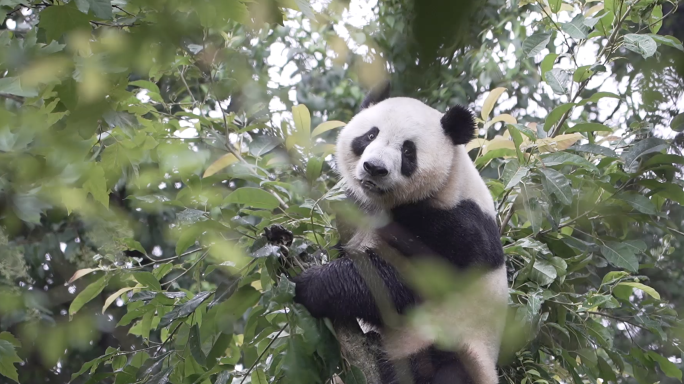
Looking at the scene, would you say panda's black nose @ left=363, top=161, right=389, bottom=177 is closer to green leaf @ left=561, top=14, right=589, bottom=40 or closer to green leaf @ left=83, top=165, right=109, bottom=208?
green leaf @ left=561, top=14, right=589, bottom=40

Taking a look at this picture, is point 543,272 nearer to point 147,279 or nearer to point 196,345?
point 196,345

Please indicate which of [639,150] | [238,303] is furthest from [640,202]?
[238,303]

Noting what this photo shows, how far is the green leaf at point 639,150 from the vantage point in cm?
283

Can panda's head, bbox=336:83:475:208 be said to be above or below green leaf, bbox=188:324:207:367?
above

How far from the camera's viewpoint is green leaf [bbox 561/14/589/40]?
9.25 feet

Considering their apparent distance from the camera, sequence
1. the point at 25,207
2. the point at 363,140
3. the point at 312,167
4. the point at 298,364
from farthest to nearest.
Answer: the point at 363,140 → the point at 312,167 → the point at 298,364 → the point at 25,207

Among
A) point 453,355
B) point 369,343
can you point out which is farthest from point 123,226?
point 453,355

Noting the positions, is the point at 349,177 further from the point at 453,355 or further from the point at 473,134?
the point at 453,355

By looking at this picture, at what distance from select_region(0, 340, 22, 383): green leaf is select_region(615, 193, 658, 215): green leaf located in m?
2.53

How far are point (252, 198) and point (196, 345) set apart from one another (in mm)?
600

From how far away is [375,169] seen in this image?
9.58 ft

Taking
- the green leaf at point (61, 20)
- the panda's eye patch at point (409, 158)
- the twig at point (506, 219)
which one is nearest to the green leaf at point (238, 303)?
the panda's eye patch at point (409, 158)

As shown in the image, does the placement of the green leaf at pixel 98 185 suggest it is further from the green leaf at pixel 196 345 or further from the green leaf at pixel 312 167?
the green leaf at pixel 312 167

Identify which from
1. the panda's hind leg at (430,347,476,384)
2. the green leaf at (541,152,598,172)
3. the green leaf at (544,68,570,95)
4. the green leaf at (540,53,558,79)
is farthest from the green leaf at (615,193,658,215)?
the panda's hind leg at (430,347,476,384)
